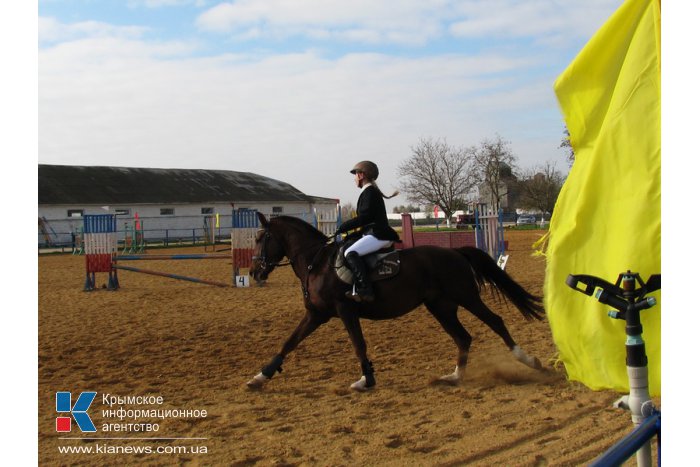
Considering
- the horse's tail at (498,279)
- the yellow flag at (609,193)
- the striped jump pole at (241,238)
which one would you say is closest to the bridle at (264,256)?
the horse's tail at (498,279)

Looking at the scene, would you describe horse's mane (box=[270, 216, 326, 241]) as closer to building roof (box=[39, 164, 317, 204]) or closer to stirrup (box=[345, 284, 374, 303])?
stirrup (box=[345, 284, 374, 303])

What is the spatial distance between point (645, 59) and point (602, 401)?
317cm

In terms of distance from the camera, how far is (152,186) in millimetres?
48750

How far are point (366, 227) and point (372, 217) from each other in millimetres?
215

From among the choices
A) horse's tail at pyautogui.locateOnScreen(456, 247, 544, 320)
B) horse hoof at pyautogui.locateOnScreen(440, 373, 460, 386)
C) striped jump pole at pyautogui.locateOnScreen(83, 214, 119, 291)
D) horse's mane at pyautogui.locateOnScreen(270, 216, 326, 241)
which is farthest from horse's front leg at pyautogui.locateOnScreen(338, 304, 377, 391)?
striped jump pole at pyautogui.locateOnScreen(83, 214, 119, 291)

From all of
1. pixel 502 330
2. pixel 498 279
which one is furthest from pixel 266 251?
pixel 502 330

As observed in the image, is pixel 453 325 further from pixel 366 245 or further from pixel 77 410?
pixel 77 410

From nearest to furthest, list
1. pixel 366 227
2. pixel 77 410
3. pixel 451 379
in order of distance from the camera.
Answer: pixel 77 410
pixel 451 379
pixel 366 227

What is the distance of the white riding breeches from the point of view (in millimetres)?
6750

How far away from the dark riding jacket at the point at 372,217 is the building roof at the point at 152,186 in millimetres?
38870

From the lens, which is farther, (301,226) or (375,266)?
(301,226)

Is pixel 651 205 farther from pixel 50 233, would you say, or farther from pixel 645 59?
pixel 50 233

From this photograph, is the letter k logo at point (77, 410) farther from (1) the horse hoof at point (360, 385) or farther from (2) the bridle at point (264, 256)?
(1) the horse hoof at point (360, 385)

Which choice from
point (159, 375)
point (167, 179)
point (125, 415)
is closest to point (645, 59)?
point (125, 415)
